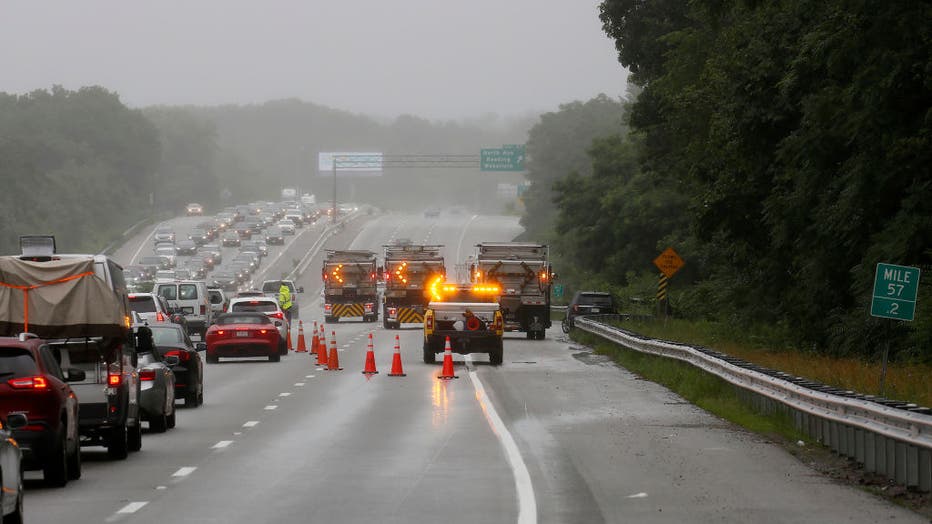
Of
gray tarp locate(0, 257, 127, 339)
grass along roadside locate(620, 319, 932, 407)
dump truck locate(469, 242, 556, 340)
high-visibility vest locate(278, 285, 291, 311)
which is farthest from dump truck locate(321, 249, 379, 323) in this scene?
gray tarp locate(0, 257, 127, 339)

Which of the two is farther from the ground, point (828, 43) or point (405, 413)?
point (828, 43)

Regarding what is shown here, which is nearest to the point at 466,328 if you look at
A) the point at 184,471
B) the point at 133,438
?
the point at 133,438

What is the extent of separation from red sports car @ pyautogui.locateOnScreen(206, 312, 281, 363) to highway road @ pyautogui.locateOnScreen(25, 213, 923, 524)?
313 inches

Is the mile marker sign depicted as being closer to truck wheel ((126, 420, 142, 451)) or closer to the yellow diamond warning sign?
truck wheel ((126, 420, 142, 451))

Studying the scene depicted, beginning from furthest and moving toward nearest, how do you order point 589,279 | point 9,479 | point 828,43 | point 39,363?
point 589,279 < point 828,43 < point 39,363 < point 9,479

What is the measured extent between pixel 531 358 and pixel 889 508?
2967cm

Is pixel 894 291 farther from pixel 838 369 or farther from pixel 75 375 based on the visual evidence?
pixel 75 375

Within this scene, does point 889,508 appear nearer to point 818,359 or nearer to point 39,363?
point 39,363

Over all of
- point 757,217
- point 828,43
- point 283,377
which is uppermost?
point 828,43

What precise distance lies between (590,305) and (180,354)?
3608 centimetres

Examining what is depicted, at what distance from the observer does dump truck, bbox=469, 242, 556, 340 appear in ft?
182

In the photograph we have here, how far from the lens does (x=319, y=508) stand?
13602mm

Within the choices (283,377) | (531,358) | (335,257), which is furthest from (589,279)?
(283,377)

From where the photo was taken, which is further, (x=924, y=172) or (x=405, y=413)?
(x=924, y=172)
